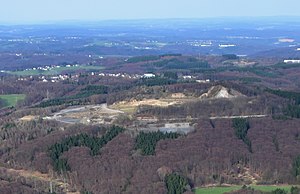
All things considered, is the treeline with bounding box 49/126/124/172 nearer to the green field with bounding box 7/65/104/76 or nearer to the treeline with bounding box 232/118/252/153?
the treeline with bounding box 232/118/252/153

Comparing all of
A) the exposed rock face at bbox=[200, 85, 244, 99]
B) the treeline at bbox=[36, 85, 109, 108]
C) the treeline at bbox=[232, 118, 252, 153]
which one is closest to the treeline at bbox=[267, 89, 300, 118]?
the exposed rock face at bbox=[200, 85, 244, 99]

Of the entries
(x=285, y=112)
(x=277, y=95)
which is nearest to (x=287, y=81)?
(x=277, y=95)

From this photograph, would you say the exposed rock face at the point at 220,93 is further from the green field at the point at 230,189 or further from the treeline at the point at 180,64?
the treeline at the point at 180,64

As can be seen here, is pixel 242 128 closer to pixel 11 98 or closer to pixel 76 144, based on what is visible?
pixel 76 144

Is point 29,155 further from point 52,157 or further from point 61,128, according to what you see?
point 61,128

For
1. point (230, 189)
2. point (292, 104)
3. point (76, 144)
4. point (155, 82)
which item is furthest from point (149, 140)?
point (155, 82)

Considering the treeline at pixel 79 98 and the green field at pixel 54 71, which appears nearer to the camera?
the treeline at pixel 79 98

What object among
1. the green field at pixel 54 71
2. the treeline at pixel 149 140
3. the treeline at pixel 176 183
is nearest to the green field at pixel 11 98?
the green field at pixel 54 71
